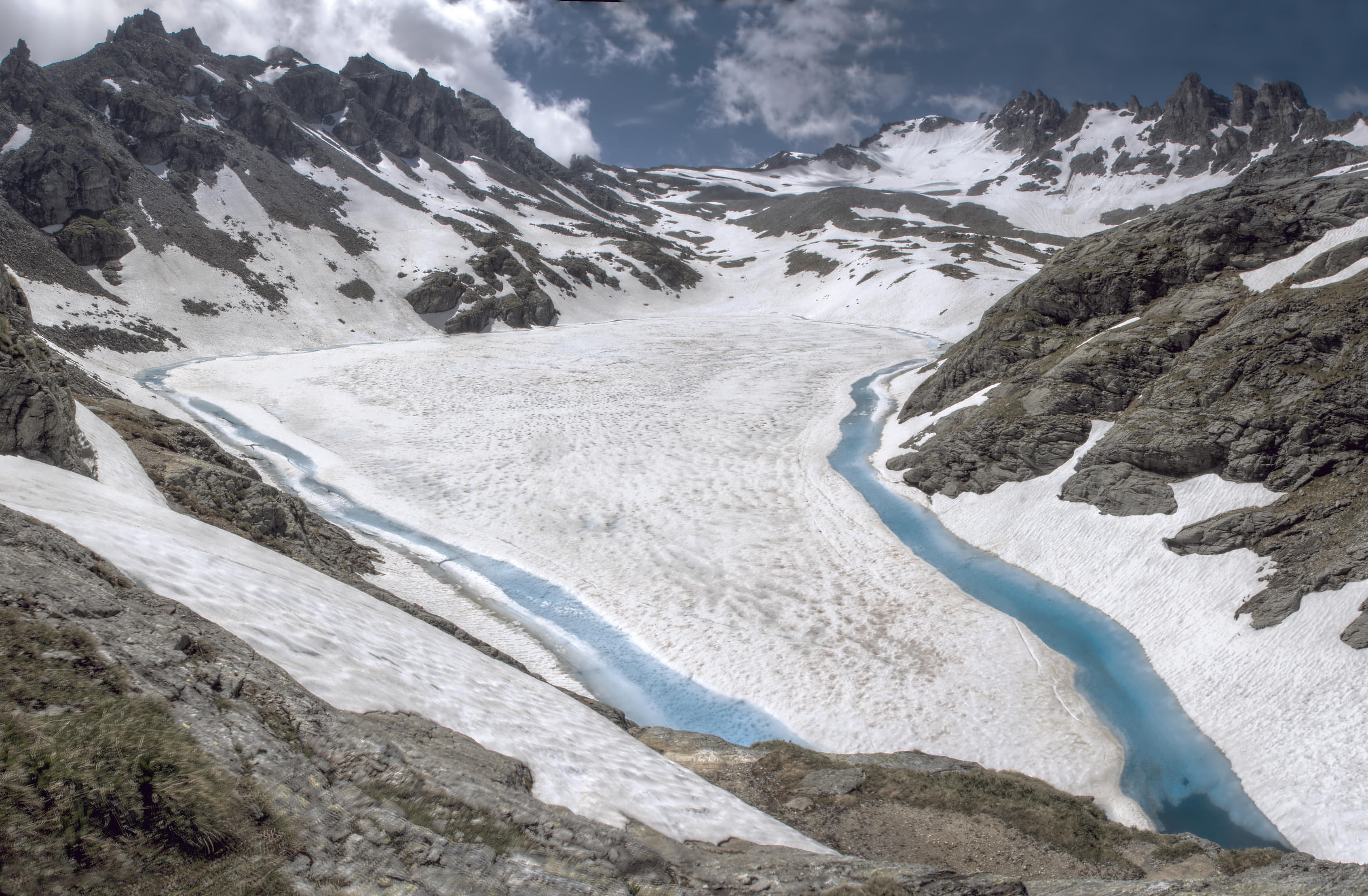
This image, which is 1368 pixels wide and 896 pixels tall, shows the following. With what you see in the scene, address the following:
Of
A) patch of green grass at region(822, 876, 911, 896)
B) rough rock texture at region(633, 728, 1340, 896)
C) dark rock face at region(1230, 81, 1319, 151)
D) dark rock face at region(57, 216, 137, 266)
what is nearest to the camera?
patch of green grass at region(822, 876, 911, 896)

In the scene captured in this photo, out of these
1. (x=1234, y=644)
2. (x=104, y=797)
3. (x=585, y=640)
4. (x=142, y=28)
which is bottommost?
(x=585, y=640)

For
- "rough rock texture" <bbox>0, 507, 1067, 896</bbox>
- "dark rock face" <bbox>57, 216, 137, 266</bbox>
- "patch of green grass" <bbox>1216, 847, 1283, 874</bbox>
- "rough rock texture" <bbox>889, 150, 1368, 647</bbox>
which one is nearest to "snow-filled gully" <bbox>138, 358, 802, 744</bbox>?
"patch of green grass" <bbox>1216, 847, 1283, 874</bbox>

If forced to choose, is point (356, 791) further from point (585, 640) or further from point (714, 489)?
point (714, 489)

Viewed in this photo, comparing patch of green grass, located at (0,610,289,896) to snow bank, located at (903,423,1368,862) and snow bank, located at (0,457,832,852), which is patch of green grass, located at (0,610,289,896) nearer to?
snow bank, located at (0,457,832,852)

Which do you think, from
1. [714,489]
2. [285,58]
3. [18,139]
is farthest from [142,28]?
[714,489]

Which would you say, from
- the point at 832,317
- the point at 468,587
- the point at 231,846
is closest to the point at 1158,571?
the point at 468,587

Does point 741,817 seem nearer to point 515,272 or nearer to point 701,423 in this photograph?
point 701,423
